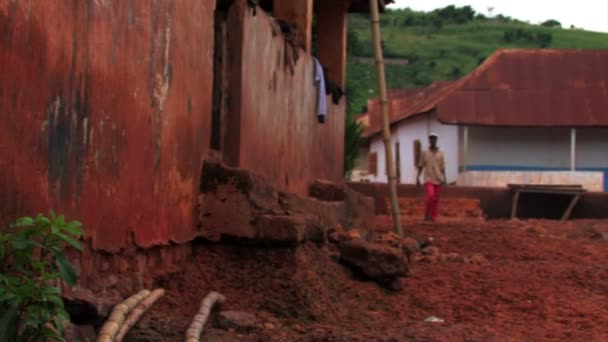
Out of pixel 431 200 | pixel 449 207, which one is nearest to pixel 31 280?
pixel 431 200

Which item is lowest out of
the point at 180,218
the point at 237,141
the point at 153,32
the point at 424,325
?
the point at 424,325

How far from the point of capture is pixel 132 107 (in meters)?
5.04

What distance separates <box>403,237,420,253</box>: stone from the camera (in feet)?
31.0

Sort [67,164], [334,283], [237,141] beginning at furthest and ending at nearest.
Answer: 1. [237,141]
2. [334,283]
3. [67,164]

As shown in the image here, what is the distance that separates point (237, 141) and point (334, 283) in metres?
1.33

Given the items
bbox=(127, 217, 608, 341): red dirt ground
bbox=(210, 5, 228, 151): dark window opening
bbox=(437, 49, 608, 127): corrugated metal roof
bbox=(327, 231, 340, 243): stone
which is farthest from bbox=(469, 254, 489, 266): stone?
bbox=(437, 49, 608, 127): corrugated metal roof

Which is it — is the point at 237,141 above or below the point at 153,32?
below

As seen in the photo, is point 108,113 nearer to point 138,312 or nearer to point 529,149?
point 138,312

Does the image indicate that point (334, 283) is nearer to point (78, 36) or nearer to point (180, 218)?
point (180, 218)

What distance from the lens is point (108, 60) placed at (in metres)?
4.73

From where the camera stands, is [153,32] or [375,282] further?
[375,282]

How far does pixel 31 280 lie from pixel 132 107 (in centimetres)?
165

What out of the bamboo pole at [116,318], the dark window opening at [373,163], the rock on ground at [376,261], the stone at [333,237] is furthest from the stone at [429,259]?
the dark window opening at [373,163]

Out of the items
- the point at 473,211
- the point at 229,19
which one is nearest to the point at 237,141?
the point at 229,19
